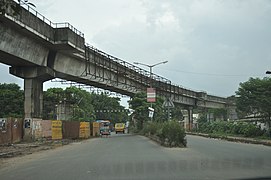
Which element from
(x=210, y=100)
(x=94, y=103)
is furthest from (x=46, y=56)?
(x=94, y=103)

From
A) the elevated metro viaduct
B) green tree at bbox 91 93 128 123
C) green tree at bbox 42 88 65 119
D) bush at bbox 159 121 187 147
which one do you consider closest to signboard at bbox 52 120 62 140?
the elevated metro viaduct

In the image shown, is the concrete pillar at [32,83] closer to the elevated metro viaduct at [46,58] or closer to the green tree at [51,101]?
the elevated metro viaduct at [46,58]

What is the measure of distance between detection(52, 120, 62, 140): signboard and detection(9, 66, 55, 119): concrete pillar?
A: 16.9 ft

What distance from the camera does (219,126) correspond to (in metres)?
58.1

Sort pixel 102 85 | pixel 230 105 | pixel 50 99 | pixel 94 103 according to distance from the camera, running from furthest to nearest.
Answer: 1. pixel 94 103
2. pixel 230 105
3. pixel 50 99
4. pixel 102 85

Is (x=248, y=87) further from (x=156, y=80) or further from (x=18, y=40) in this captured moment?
(x=18, y=40)

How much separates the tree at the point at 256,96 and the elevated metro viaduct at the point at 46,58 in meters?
16.6

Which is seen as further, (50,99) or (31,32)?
(50,99)

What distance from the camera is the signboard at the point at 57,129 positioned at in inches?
1594

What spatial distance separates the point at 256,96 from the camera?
45.3m

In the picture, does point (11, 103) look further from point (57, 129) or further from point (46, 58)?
point (46, 58)

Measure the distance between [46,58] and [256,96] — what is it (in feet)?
82.6

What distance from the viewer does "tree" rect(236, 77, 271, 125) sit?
40.4 metres

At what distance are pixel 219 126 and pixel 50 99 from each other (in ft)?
123
